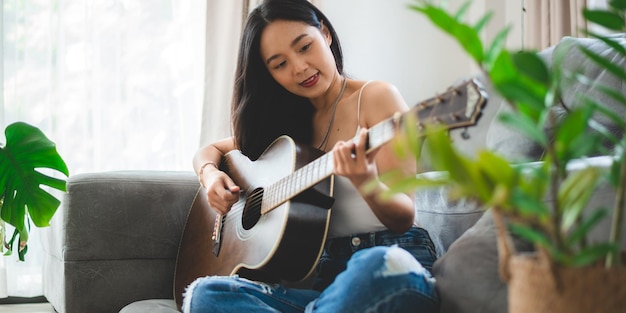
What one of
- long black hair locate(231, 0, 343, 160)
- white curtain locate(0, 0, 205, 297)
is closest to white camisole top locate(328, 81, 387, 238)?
long black hair locate(231, 0, 343, 160)

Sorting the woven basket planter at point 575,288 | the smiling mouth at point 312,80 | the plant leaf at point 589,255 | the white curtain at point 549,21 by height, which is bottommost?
the woven basket planter at point 575,288

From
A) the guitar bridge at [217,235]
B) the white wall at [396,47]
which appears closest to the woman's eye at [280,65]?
the guitar bridge at [217,235]

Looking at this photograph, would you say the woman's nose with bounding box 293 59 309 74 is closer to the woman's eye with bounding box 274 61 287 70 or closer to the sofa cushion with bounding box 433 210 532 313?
the woman's eye with bounding box 274 61 287 70

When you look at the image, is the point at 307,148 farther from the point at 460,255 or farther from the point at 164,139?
the point at 164,139

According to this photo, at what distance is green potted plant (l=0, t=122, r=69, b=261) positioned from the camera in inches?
68.3

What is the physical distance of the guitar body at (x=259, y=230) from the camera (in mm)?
1283

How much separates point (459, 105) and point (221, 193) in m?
0.86

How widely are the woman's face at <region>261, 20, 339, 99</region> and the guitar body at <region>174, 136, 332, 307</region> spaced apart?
126 millimetres

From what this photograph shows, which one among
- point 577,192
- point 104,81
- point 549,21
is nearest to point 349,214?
point 577,192

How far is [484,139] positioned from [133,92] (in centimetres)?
160

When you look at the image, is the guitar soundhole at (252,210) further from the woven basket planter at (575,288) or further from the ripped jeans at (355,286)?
the woven basket planter at (575,288)

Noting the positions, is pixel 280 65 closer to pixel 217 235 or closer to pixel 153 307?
pixel 217 235

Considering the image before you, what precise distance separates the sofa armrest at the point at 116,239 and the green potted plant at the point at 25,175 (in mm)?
52

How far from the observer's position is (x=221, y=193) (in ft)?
5.09
